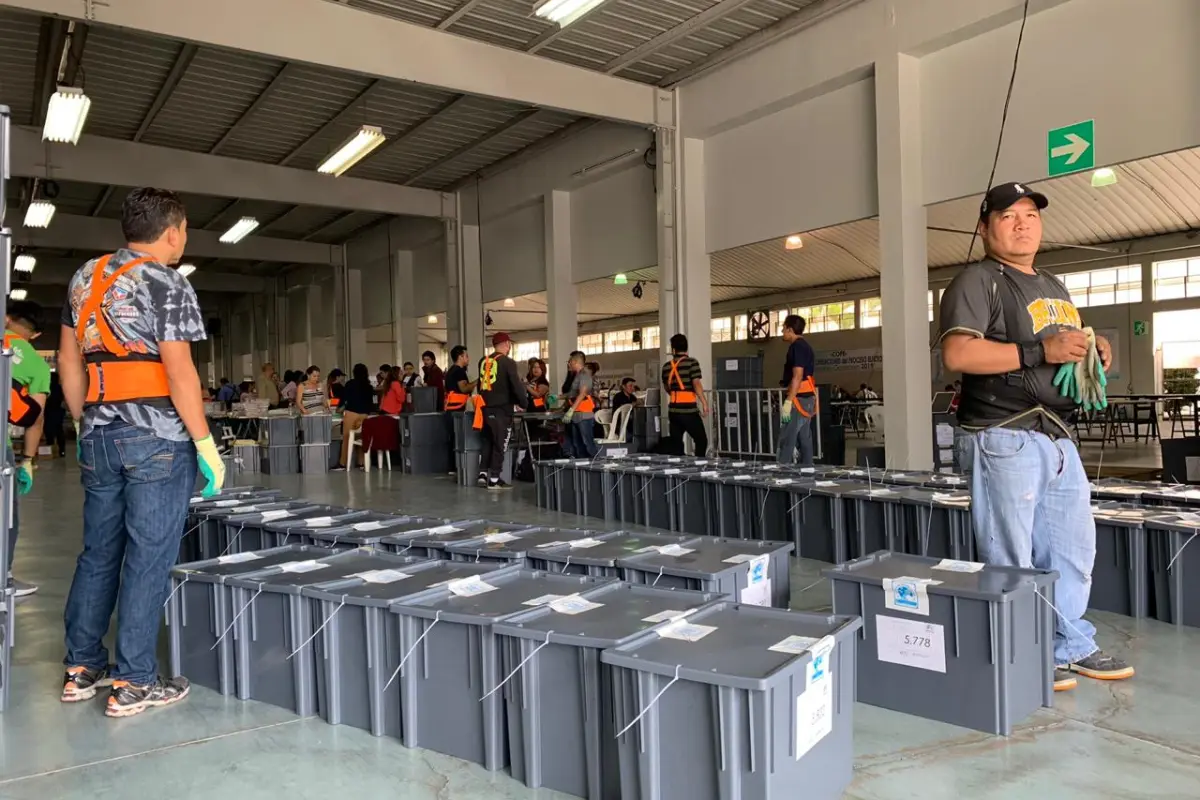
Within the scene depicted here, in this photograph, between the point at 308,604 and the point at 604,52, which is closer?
A: the point at 308,604

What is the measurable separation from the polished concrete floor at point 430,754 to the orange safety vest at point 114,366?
980 mm

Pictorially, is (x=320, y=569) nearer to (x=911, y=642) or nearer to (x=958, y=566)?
(x=911, y=642)

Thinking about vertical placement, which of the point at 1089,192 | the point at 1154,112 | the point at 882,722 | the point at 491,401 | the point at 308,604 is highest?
the point at 1089,192

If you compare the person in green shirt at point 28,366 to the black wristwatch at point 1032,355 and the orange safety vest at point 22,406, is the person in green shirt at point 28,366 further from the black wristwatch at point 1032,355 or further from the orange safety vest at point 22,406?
the black wristwatch at point 1032,355

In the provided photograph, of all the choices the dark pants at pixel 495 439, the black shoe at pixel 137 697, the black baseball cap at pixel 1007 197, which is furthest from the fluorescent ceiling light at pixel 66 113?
the black baseball cap at pixel 1007 197

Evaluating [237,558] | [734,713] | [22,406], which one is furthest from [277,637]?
[22,406]

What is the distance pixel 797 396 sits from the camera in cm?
739

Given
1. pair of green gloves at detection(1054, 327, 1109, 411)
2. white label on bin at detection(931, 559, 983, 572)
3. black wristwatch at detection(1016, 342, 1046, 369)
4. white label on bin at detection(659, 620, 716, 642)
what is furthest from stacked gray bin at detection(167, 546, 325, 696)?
pair of green gloves at detection(1054, 327, 1109, 411)

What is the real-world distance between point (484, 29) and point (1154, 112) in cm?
613

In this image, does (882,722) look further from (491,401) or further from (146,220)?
(491,401)

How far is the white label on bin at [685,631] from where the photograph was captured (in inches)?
80.0

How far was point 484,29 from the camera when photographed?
29.2 ft

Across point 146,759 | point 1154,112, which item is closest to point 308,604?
point 146,759

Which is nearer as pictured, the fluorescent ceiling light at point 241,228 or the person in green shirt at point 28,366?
the person in green shirt at point 28,366
